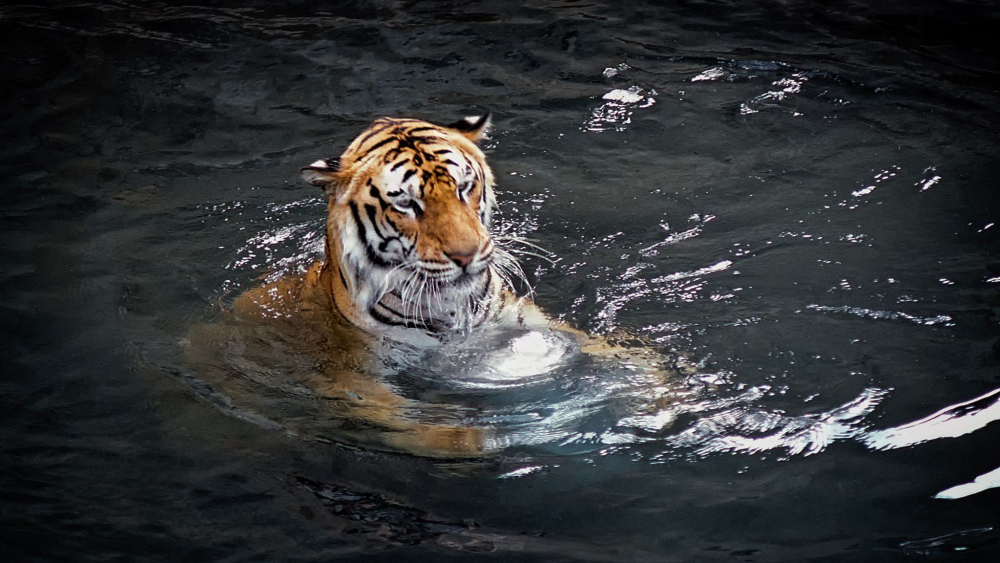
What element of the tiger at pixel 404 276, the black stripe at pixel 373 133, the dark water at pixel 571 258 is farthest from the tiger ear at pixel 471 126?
the dark water at pixel 571 258

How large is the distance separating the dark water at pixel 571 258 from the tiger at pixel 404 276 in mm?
158

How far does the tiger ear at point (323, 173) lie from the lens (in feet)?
9.60

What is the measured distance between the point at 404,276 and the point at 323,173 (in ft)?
1.29

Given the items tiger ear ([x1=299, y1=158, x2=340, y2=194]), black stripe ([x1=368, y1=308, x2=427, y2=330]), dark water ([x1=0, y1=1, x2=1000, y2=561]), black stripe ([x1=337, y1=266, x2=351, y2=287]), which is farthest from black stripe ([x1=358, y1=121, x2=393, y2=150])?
dark water ([x1=0, y1=1, x2=1000, y2=561])

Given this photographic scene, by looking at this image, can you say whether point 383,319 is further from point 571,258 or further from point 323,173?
point 571,258

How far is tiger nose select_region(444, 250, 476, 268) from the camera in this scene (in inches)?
111

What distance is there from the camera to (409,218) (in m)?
2.95

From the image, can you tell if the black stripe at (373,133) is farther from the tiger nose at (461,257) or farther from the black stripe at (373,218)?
the tiger nose at (461,257)

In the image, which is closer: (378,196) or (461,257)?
(461,257)

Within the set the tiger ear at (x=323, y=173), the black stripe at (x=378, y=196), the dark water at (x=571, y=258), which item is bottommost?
the dark water at (x=571, y=258)

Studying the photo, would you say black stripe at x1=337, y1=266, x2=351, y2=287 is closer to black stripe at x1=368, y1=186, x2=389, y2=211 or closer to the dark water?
black stripe at x1=368, y1=186, x2=389, y2=211

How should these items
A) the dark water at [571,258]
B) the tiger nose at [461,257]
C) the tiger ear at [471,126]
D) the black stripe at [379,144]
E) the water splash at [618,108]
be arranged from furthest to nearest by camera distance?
the water splash at [618,108] → the tiger ear at [471,126] → the black stripe at [379,144] → the tiger nose at [461,257] → the dark water at [571,258]

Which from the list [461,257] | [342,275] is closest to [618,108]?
[342,275]

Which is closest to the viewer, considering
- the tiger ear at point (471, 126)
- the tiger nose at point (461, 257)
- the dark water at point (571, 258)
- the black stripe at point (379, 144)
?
the dark water at point (571, 258)
